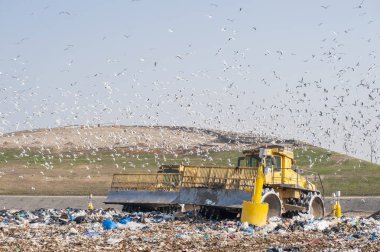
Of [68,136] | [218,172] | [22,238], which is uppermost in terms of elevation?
[68,136]

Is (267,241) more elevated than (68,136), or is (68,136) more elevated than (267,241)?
(68,136)

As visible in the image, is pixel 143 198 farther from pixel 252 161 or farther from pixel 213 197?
pixel 213 197

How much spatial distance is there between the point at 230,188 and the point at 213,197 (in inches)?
23.4

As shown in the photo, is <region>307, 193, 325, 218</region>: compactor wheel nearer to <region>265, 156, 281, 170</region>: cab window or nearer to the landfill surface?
<region>265, 156, 281, 170</region>: cab window

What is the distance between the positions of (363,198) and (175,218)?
19.0m

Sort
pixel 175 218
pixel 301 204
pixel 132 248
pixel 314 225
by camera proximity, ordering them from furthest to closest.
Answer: pixel 301 204 < pixel 175 218 < pixel 314 225 < pixel 132 248

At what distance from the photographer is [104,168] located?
59.2 meters

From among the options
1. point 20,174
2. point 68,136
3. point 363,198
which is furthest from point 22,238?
point 68,136

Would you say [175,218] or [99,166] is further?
[99,166]

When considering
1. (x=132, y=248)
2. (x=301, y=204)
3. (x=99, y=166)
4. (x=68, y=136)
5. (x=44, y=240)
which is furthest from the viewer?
(x=68, y=136)

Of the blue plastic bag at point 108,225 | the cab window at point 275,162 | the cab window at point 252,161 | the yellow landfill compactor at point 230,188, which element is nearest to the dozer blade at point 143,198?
the yellow landfill compactor at point 230,188

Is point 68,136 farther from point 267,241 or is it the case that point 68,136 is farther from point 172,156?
point 267,241

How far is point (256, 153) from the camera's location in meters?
23.5

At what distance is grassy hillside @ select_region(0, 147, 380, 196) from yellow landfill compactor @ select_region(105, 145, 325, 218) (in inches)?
773
